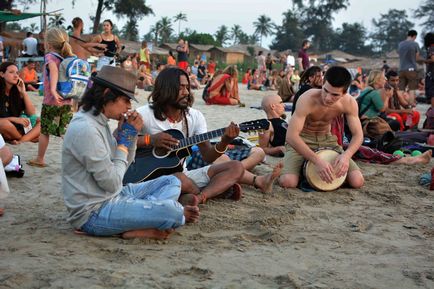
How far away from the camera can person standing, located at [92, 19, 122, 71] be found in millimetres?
10781

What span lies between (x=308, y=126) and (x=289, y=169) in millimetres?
533

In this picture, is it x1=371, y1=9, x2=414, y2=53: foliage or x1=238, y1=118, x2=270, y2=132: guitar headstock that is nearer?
x1=238, y1=118, x2=270, y2=132: guitar headstock

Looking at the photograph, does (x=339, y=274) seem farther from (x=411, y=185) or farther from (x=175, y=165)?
(x=411, y=185)

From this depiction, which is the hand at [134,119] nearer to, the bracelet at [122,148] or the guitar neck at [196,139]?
the bracelet at [122,148]

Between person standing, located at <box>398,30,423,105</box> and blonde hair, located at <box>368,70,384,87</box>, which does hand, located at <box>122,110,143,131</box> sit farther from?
person standing, located at <box>398,30,423,105</box>

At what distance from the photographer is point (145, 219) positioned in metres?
3.55

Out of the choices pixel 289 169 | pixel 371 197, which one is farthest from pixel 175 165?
pixel 371 197

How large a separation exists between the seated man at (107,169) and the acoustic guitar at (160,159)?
741 millimetres

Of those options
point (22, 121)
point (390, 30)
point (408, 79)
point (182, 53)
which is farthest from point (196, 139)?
point (390, 30)

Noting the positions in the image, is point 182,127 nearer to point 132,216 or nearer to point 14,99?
point 132,216

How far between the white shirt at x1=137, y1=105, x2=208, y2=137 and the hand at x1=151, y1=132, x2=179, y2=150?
0.43 ft

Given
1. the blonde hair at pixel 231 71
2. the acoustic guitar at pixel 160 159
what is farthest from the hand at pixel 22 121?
the blonde hair at pixel 231 71

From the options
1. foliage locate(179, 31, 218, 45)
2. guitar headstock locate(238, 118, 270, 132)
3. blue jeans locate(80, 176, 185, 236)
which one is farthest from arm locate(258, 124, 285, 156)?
foliage locate(179, 31, 218, 45)

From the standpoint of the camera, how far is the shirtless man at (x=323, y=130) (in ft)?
16.8
